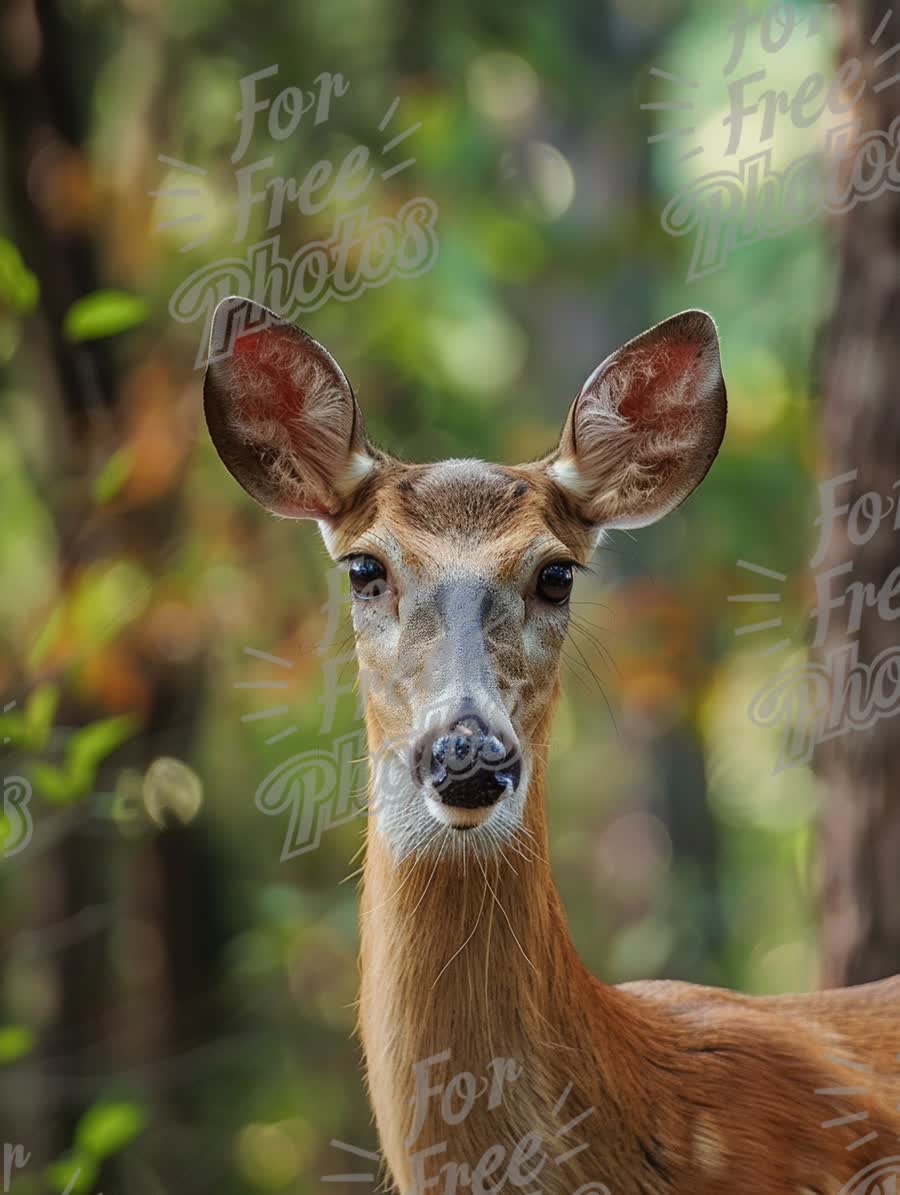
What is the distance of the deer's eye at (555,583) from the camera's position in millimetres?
3855

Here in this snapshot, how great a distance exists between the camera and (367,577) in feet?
12.9

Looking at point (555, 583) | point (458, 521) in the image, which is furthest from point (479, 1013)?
point (458, 521)

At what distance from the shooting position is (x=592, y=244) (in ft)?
36.1

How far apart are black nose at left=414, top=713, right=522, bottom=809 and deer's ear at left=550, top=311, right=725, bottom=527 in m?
1.11

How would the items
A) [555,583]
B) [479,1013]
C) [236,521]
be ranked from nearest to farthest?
[479,1013] < [555,583] < [236,521]

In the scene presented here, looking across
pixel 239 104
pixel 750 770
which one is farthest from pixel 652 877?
pixel 239 104

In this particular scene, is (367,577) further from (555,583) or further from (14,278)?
(14,278)

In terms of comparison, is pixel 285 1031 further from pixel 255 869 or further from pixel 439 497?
pixel 439 497

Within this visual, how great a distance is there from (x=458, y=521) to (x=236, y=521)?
17.7 ft

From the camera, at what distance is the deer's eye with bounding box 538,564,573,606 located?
3.86 metres

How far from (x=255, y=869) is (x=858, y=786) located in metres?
5.23

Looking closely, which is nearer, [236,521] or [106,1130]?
[106,1130]

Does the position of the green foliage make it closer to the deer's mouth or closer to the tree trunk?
the deer's mouth

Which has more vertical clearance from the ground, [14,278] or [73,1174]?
[14,278]
